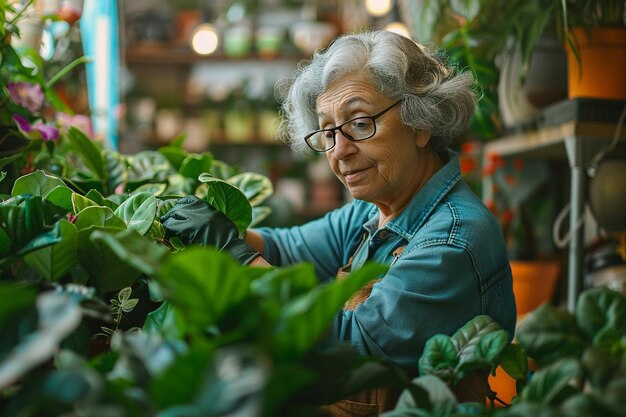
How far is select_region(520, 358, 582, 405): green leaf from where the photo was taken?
58cm

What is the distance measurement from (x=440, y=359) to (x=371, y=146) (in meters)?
0.63

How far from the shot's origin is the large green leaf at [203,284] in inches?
21.6

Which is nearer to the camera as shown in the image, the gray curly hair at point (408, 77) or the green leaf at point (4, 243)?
the green leaf at point (4, 243)

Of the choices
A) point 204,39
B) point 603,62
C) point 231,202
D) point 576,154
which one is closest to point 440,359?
point 231,202

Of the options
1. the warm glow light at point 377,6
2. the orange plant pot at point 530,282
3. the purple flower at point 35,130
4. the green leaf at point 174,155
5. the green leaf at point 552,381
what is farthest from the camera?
the warm glow light at point 377,6

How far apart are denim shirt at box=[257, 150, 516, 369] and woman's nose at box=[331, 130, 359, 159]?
16 cm

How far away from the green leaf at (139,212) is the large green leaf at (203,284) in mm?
320

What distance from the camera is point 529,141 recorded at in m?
2.20

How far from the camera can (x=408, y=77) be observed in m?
1.32

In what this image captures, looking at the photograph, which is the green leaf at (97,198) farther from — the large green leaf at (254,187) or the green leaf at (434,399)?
the green leaf at (434,399)

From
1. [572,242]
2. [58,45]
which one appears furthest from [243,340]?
[58,45]

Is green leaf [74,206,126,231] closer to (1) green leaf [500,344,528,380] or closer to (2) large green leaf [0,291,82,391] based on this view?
(2) large green leaf [0,291,82,391]

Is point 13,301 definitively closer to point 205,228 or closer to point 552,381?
point 552,381

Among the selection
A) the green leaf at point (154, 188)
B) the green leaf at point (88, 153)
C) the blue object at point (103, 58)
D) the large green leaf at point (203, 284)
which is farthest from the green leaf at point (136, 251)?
the blue object at point (103, 58)
